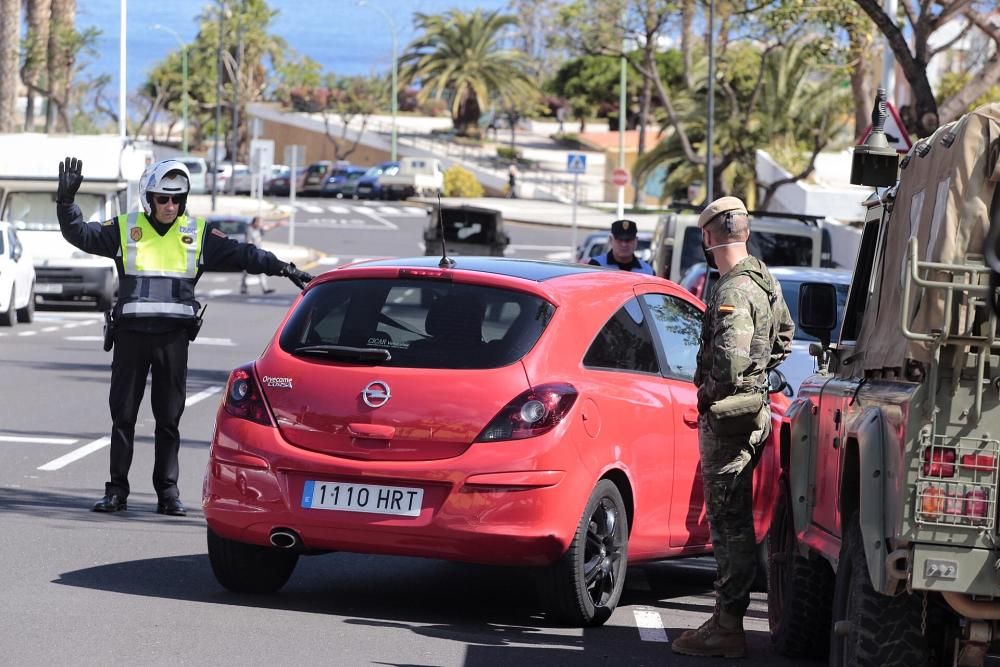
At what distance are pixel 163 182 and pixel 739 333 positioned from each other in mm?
4275

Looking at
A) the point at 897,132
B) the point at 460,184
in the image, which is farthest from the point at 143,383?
the point at 460,184

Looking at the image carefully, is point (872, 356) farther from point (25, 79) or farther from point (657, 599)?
point (25, 79)

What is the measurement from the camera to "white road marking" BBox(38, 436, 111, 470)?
12.9 meters

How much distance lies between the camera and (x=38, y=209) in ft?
111

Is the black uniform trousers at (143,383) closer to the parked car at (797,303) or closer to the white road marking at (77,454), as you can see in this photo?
the white road marking at (77,454)

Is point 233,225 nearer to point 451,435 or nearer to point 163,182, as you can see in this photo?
point 163,182

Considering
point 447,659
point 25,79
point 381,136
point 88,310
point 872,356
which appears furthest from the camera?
point 381,136

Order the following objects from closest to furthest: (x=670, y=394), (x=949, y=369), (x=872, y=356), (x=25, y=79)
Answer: (x=949, y=369) < (x=872, y=356) < (x=670, y=394) < (x=25, y=79)

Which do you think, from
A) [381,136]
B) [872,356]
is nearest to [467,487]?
[872,356]

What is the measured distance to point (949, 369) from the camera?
5.30 m

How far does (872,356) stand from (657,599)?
3.04m

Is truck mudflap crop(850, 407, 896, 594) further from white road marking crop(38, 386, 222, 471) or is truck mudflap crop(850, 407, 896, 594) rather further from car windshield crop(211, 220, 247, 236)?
car windshield crop(211, 220, 247, 236)

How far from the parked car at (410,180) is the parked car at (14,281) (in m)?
54.9

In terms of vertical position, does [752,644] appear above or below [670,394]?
below
